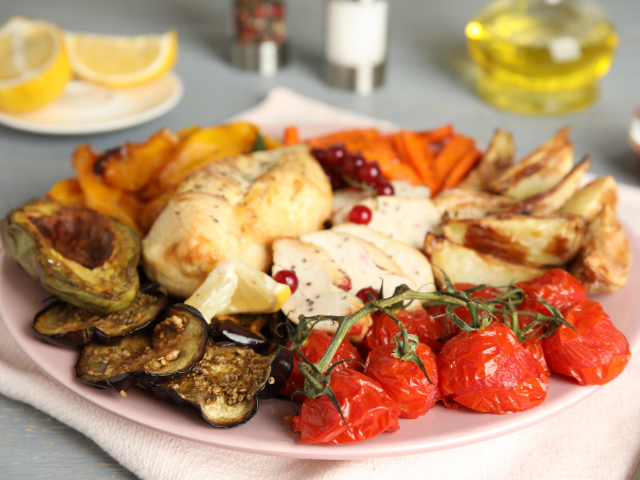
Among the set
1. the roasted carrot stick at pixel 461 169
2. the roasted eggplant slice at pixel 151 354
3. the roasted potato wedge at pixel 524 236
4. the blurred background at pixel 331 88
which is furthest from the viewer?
the blurred background at pixel 331 88

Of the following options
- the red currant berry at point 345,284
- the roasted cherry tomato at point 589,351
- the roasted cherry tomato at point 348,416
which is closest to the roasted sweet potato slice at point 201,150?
the red currant berry at point 345,284

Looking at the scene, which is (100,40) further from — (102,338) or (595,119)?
(595,119)

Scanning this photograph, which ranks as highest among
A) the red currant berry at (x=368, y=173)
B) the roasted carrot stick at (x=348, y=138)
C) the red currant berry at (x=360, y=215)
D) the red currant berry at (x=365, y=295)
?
the red currant berry at (x=368, y=173)

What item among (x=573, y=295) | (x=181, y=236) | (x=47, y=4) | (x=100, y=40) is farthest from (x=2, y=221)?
(x=47, y=4)

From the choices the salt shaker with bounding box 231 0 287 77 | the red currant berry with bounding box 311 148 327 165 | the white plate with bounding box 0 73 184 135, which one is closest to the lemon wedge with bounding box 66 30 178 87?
the white plate with bounding box 0 73 184 135

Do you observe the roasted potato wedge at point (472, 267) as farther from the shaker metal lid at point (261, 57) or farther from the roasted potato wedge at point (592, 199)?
the shaker metal lid at point (261, 57)

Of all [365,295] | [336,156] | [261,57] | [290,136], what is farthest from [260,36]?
[365,295]

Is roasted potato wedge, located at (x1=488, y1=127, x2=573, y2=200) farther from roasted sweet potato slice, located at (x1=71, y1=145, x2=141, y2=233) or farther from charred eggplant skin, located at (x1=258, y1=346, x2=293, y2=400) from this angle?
roasted sweet potato slice, located at (x1=71, y1=145, x2=141, y2=233)
